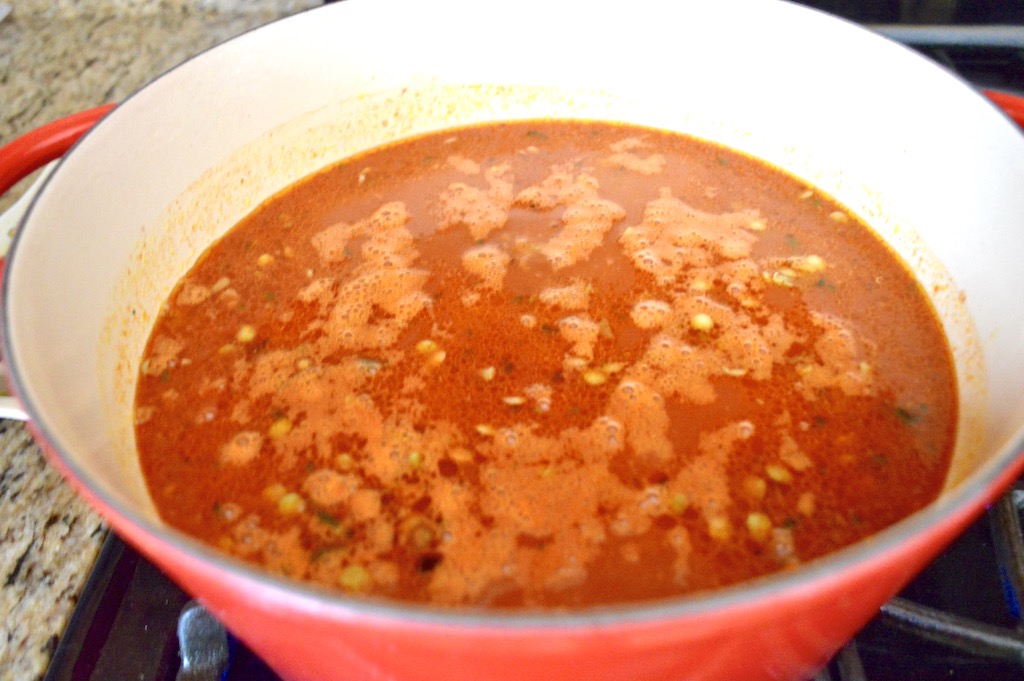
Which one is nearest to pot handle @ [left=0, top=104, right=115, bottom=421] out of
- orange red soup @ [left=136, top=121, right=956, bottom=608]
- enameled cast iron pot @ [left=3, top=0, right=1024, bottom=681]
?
enameled cast iron pot @ [left=3, top=0, right=1024, bottom=681]

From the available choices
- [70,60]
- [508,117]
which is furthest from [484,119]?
[70,60]

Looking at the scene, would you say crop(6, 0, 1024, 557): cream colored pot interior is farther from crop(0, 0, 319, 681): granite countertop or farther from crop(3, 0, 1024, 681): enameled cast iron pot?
crop(0, 0, 319, 681): granite countertop

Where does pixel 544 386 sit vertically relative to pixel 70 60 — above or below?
below

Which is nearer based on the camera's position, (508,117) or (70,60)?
(508,117)

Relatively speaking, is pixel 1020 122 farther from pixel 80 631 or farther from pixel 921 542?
pixel 80 631

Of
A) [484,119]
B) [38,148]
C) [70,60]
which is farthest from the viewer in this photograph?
[70,60]

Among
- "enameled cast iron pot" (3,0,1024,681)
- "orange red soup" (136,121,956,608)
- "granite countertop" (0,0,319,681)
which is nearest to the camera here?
"enameled cast iron pot" (3,0,1024,681)

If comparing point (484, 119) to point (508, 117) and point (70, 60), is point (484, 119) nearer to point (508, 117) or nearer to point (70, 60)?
point (508, 117)
